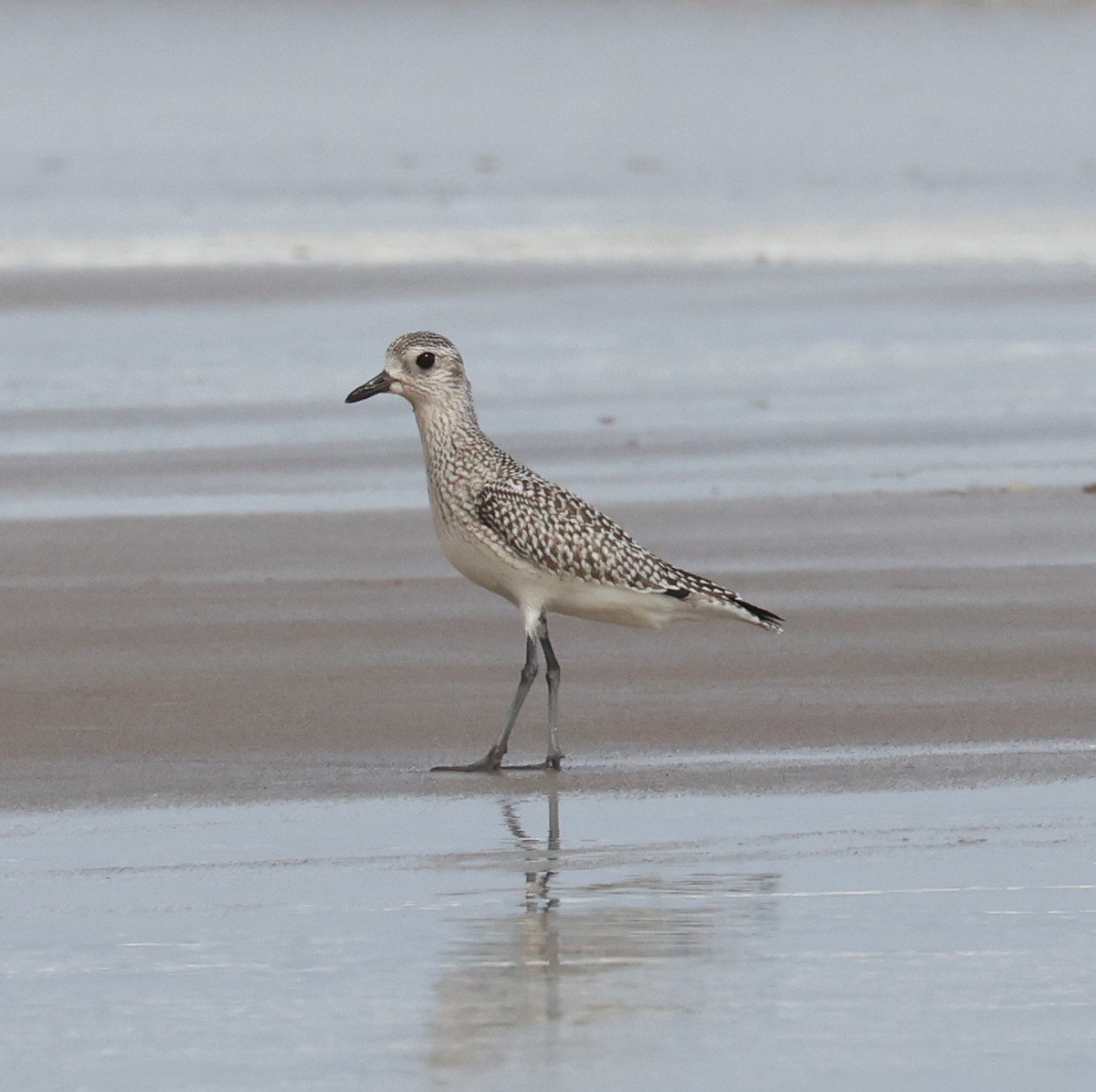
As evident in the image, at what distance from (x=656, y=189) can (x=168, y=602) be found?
16.3m

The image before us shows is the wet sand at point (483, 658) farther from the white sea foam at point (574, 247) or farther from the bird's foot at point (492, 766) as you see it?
the white sea foam at point (574, 247)

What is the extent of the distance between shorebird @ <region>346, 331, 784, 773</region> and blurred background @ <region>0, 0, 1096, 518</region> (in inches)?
148

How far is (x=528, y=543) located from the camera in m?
8.16

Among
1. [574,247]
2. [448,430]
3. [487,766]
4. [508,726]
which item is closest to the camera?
[487,766]

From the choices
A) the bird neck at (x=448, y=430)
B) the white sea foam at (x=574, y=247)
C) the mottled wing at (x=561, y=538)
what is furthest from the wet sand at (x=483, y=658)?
the white sea foam at (x=574, y=247)

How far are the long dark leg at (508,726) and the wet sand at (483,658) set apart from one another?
0.10m

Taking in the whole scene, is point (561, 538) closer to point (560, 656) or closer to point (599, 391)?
point (560, 656)

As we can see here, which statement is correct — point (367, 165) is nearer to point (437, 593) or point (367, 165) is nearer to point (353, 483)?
point (353, 483)

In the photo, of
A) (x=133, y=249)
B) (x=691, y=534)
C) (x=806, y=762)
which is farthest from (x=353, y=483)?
(x=133, y=249)

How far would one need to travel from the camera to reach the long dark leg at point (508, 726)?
792cm

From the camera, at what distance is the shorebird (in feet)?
26.9

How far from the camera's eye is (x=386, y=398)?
51.6 feet

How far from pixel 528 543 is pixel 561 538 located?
0.11 meters

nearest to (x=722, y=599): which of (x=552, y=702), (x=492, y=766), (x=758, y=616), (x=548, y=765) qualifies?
(x=758, y=616)
